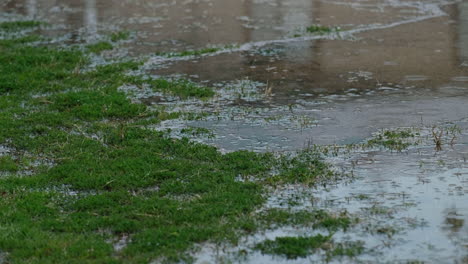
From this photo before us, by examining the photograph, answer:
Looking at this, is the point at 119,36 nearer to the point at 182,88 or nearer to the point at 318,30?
the point at 318,30

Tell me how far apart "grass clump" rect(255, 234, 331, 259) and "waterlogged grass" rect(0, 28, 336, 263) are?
1.04 ft

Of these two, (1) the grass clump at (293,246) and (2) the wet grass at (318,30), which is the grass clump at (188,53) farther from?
(1) the grass clump at (293,246)

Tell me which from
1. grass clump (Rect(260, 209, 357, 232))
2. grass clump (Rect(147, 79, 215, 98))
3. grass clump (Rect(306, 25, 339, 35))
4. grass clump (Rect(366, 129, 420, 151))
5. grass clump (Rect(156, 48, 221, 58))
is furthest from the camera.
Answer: grass clump (Rect(306, 25, 339, 35))

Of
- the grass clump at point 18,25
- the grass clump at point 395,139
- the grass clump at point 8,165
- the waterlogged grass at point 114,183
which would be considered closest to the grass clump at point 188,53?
the waterlogged grass at point 114,183

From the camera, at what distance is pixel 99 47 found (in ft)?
51.1

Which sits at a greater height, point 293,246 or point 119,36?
point 293,246

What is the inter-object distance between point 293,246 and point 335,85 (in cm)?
597

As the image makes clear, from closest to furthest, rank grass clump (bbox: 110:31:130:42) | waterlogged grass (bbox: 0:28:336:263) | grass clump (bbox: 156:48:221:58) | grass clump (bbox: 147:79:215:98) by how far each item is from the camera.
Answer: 1. waterlogged grass (bbox: 0:28:336:263)
2. grass clump (bbox: 147:79:215:98)
3. grass clump (bbox: 156:48:221:58)
4. grass clump (bbox: 110:31:130:42)

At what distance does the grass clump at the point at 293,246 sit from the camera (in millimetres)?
6566

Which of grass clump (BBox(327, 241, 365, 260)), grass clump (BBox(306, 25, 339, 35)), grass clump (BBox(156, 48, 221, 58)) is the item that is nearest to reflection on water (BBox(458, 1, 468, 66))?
grass clump (BBox(306, 25, 339, 35))

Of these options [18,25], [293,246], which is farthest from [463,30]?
[293,246]

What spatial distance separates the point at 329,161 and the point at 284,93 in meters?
3.25

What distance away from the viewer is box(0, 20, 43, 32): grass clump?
59.1 feet

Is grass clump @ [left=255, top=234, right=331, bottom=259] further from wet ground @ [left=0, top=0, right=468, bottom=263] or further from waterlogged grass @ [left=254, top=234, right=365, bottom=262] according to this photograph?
wet ground @ [left=0, top=0, right=468, bottom=263]
